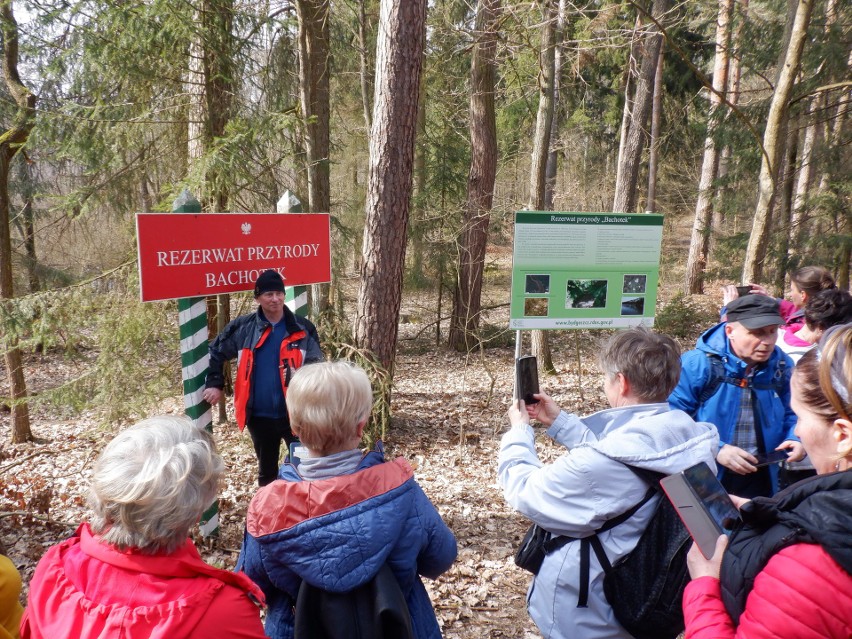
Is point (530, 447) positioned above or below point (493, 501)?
above

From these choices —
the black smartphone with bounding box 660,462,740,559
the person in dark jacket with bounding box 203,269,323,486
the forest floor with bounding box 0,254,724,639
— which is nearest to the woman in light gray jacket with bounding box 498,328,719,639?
the black smartphone with bounding box 660,462,740,559

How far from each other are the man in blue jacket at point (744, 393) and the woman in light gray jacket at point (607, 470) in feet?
3.06

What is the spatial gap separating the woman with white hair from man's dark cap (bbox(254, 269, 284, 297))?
2704mm

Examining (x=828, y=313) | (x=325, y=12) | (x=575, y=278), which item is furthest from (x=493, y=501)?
(x=325, y=12)

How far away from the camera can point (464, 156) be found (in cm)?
1259

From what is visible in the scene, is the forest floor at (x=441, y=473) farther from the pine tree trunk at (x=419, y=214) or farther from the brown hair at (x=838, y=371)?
the brown hair at (x=838, y=371)

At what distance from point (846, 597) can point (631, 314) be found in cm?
488

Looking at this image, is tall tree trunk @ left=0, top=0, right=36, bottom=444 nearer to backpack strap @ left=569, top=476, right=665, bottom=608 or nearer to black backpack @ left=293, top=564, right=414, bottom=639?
black backpack @ left=293, top=564, right=414, bottom=639

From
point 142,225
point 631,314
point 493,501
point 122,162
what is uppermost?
point 122,162

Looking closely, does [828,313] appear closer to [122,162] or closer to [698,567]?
[698,567]

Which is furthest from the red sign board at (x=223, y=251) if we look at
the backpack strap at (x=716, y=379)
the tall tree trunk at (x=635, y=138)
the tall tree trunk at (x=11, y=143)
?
the tall tree trunk at (x=635, y=138)

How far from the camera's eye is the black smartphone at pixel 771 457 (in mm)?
2777

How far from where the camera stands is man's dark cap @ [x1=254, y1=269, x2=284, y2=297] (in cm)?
422

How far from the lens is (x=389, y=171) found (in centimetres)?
625
